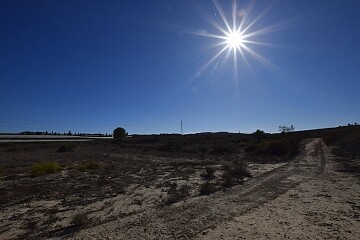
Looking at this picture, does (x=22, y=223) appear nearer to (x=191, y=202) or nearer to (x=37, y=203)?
(x=37, y=203)

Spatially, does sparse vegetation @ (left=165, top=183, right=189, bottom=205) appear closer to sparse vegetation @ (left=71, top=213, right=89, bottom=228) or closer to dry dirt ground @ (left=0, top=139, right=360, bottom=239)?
dry dirt ground @ (left=0, top=139, right=360, bottom=239)

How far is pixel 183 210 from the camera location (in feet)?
38.3

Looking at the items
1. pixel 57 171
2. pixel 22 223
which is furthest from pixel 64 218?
pixel 57 171

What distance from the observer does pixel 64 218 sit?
1115cm

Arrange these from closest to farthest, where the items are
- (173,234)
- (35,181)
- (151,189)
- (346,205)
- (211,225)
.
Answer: (173,234) → (211,225) → (346,205) → (151,189) → (35,181)

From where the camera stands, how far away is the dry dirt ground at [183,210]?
9.22 m

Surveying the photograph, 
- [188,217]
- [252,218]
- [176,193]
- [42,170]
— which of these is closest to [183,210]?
[188,217]

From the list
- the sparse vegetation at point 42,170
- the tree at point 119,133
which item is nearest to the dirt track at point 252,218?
the sparse vegetation at point 42,170

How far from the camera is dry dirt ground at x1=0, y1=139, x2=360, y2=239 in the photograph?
9.22 meters

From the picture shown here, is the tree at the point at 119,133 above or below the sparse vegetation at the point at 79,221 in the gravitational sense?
above

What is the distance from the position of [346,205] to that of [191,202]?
5843 mm

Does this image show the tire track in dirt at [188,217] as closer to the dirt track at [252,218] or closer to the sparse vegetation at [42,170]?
the dirt track at [252,218]

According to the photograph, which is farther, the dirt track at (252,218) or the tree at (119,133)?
the tree at (119,133)

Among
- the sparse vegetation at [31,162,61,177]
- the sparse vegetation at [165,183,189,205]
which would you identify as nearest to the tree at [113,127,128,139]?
the sparse vegetation at [31,162,61,177]
